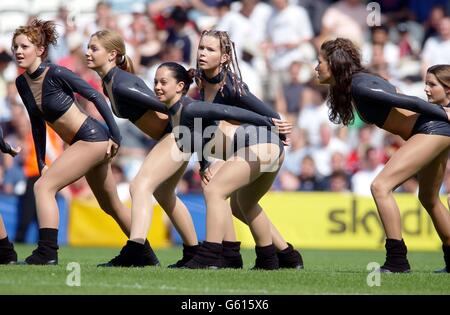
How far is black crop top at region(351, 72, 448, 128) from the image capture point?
8625 millimetres

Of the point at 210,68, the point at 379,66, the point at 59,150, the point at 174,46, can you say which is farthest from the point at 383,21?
the point at 210,68

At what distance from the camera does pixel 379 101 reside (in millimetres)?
8672

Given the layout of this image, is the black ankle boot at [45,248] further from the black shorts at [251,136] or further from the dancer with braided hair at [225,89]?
the black shorts at [251,136]

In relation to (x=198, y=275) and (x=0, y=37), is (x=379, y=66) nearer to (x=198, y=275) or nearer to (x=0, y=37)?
(x=0, y=37)

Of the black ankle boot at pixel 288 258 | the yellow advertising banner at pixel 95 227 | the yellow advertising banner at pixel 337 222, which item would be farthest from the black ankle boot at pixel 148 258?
the yellow advertising banner at pixel 95 227

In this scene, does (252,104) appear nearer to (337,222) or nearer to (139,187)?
(139,187)

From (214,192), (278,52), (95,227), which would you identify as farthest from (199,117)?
(278,52)

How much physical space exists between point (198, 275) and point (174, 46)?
10260mm

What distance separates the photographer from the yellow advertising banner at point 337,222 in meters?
14.8

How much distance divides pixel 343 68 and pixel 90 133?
2.27 m

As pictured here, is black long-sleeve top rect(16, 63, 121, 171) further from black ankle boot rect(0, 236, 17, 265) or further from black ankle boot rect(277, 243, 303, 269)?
Answer: black ankle boot rect(277, 243, 303, 269)

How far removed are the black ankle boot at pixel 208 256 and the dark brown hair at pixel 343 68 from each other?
1.51m

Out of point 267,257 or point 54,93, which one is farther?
point 54,93
